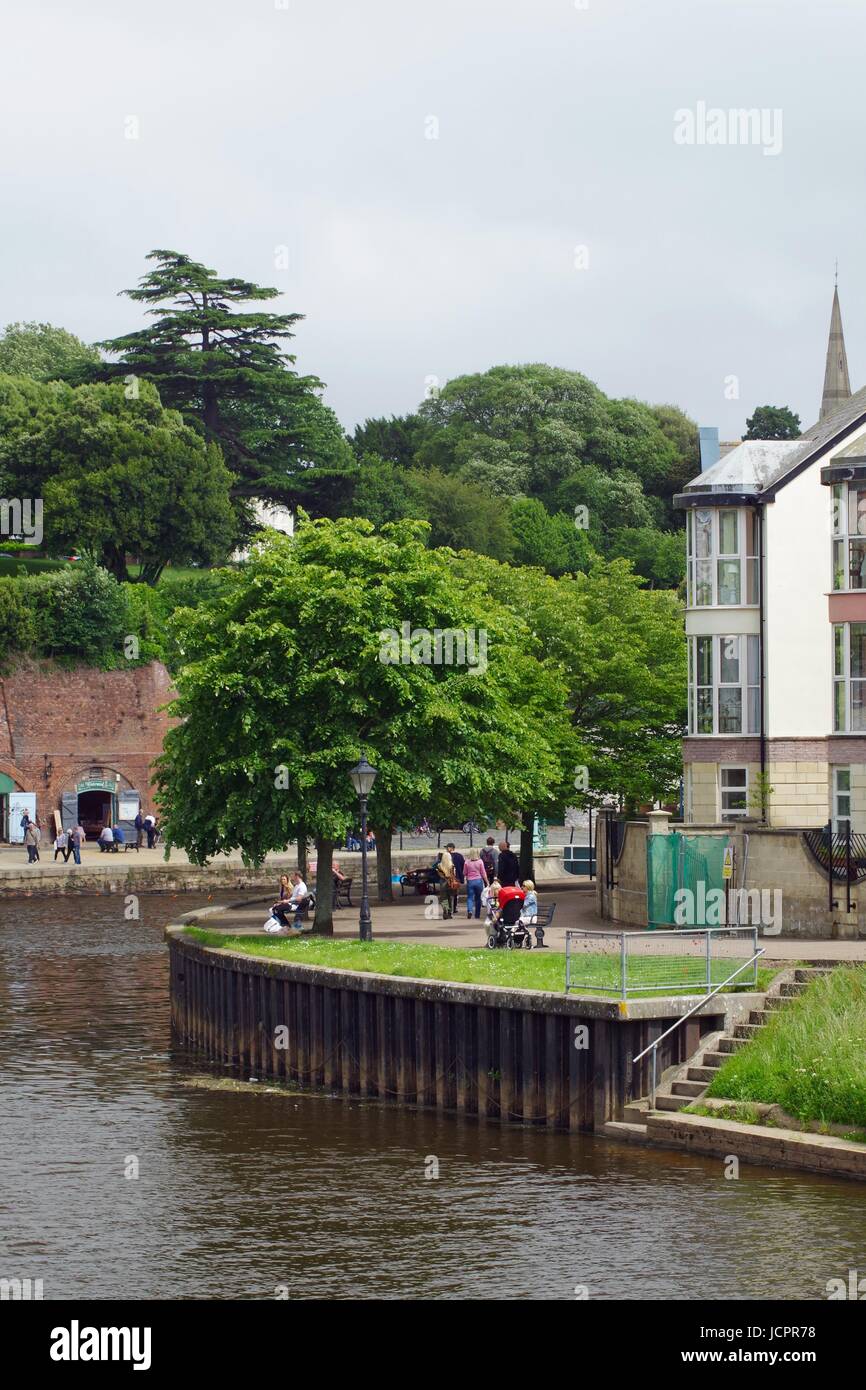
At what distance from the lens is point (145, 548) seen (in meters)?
91.8

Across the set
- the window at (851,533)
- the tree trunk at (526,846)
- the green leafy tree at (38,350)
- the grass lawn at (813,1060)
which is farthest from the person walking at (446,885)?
the green leafy tree at (38,350)

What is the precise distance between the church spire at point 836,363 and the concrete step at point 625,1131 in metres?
37.2

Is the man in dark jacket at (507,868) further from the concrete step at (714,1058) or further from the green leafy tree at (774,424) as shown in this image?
the green leafy tree at (774,424)

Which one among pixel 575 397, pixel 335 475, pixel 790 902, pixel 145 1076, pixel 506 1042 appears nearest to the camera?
pixel 506 1042

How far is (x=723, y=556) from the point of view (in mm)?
45906

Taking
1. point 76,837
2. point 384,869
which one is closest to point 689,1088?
point 384,869

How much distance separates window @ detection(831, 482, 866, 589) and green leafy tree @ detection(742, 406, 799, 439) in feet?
272

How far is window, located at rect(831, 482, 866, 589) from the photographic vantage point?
39219 millimetres

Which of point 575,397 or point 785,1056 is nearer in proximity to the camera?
point 785,1056

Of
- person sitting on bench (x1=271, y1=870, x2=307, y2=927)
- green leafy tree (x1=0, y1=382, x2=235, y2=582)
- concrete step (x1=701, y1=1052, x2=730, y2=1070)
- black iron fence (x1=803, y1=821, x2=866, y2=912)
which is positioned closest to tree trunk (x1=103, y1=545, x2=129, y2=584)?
green leafy tree (x1=0, y1=382, x2=235, y2=582)
